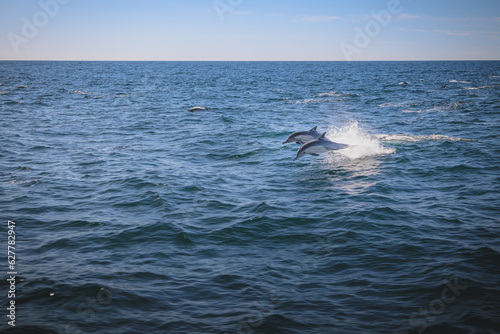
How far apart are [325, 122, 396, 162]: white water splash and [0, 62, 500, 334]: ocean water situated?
171mm

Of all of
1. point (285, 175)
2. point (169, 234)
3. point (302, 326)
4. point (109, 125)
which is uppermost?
point (109, 125)

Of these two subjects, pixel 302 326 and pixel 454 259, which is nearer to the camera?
pixel 302 326

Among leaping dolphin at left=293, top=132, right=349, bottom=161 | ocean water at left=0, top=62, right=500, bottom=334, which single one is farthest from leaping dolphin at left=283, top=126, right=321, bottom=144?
leaping dolphin at left=293, top=132, right=349, bottom=161

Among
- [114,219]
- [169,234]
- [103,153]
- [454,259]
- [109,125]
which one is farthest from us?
[109,125]

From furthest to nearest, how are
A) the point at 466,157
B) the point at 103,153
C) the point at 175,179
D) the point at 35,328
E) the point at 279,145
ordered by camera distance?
the point at 279,145 < the point at 103,153 < the point at 466,157 < the point at 175,179 < the point at 35,328

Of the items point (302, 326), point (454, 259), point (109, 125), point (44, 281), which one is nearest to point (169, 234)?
point (44, 281)

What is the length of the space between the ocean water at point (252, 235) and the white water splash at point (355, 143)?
0.17 meters

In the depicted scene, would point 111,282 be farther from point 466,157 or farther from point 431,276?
point 466,157

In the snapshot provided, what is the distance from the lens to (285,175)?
15.5 metres

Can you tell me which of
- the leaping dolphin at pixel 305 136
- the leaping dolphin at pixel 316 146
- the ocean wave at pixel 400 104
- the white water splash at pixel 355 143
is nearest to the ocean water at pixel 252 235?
the white water splash at pixel 355 143

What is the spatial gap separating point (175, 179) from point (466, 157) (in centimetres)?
1379

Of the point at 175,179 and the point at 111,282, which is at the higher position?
the point at 175,179

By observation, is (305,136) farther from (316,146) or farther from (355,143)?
(355,143)

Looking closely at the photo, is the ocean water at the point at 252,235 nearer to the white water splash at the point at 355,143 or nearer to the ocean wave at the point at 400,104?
the white water splash at the point at 355,143
